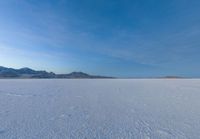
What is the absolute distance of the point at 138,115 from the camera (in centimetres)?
391

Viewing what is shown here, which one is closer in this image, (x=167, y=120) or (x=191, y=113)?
(x=167, y=120)

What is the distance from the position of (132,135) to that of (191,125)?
4.75ft

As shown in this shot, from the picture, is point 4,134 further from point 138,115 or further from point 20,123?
point 138,115

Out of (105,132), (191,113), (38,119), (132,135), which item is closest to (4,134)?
(38,119)

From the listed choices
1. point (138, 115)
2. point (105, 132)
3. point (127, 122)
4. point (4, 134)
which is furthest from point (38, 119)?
point (138, 115)

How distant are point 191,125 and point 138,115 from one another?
1.21m

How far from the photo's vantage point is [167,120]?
3.50 m

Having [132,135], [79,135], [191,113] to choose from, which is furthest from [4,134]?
[191,113]

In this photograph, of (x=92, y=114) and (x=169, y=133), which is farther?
(x=92, y=114)

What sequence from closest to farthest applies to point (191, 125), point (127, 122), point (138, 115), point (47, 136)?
1. point (47, 136)
2. point (191, 125)
3. point (127, 122)
4. point (138, 115)

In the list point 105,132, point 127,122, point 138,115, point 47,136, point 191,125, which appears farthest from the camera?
point 138,115

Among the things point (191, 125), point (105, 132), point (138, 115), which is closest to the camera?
point (105, 132)

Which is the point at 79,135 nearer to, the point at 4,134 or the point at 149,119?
the point at 4,134

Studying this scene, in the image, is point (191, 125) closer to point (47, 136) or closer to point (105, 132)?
point (105, 132)
